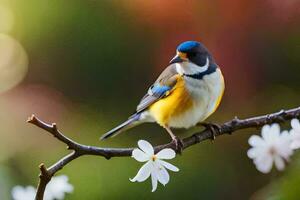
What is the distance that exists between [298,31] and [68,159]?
1.48 metres

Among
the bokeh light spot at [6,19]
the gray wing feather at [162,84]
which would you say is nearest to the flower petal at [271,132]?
the gray wing feather at [162,84]

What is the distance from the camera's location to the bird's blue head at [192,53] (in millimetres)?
1024

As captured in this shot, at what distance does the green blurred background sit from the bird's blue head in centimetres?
82

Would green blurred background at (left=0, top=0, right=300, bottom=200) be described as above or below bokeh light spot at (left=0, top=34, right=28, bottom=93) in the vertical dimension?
below

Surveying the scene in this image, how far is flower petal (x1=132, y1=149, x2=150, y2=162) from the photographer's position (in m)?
0.62

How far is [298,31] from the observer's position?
197 centimetres

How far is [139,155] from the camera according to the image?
624mm

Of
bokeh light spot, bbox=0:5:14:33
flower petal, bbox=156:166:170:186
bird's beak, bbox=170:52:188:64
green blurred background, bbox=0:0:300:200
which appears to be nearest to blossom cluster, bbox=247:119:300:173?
flower petal, bbox=156:166:170:186

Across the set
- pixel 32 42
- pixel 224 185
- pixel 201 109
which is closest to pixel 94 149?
pixel 201 109

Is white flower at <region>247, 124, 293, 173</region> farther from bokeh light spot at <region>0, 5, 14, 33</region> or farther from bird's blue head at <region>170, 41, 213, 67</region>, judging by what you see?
bokeh light spot at <region>0, 5, 14, 33</region>

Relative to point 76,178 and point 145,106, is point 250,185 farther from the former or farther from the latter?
point 145,106

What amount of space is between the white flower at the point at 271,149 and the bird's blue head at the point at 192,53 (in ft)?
1.00

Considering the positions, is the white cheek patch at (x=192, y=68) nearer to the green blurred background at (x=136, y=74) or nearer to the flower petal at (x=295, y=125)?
the flower petal at (x=295, y=125)

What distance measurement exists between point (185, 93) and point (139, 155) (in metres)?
0.50
